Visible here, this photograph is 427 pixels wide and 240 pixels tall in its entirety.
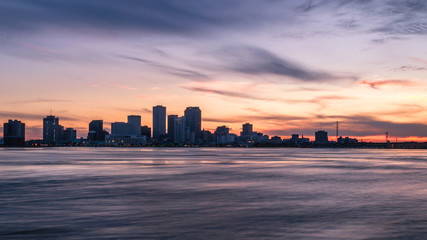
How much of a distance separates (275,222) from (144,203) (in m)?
10.0

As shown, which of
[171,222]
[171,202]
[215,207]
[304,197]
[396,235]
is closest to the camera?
[396,235]

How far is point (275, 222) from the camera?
67.3 feet

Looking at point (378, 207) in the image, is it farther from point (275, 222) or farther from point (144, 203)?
point (144, 203)

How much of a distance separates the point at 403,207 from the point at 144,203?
56.3ft

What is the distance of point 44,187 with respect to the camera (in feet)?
122

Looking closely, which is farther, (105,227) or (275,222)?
(275,222)

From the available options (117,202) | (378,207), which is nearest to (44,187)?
(117,202)

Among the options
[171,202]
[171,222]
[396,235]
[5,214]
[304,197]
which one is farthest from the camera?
[304,197]

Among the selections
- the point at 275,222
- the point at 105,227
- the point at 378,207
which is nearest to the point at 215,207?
the point at 275,222

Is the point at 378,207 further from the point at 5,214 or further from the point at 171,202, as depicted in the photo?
the point at 5,214

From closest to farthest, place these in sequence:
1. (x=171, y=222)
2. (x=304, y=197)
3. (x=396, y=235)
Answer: (x=396, y=235) < (x=171, y=222) < (x=304, y=197)

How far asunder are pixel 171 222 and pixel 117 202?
29.0 feet

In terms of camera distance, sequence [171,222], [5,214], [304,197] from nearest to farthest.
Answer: [171,222]
[5,214]
[304,197]

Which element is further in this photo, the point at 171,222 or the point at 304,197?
the point at 304,197
